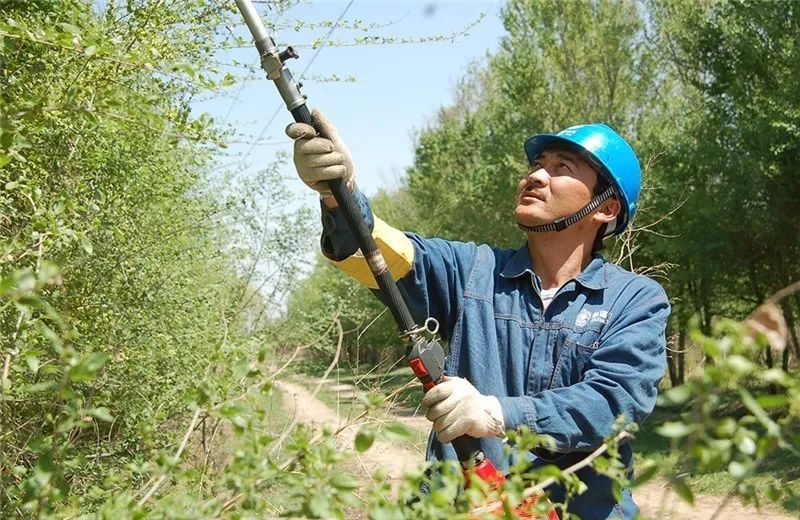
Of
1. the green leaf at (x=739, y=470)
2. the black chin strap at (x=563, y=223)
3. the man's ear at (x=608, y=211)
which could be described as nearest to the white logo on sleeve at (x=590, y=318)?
the black chin strap at (x=563, y=223)

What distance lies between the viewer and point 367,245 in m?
2.82

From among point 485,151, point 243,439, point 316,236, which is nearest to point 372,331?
point 485,151

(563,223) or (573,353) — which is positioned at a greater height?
(563,223)

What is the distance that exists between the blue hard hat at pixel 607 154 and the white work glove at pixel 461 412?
1.25 metres

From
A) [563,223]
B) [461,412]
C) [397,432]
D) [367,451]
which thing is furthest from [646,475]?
[563,223]

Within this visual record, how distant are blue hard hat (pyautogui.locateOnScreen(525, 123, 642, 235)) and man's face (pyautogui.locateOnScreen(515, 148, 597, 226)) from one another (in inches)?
1.8

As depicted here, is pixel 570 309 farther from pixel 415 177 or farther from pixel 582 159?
pixel 415 177

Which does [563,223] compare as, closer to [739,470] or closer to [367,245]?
[367,245]

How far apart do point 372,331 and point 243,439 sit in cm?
2938

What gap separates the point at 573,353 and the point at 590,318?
0.47 feet

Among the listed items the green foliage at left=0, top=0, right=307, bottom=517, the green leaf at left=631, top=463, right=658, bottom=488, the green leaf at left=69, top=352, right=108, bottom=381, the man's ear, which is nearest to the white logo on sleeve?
the man's ear

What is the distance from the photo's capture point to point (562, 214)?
341cm

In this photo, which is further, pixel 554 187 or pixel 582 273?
pixel 554 187

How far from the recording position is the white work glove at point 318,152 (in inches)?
107
